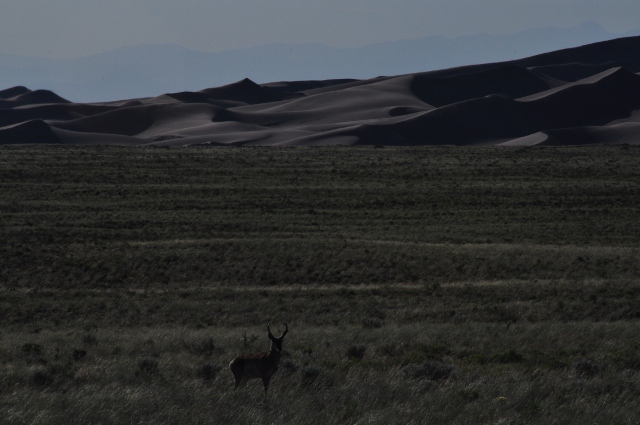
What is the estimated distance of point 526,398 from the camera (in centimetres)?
805

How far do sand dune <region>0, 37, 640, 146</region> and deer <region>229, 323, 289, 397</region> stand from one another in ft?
312

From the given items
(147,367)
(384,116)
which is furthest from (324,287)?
(384,116)

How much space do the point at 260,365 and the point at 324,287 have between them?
15476 millimetres

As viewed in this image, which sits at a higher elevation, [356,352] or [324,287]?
[356,352]

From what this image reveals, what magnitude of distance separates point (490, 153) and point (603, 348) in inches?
2099

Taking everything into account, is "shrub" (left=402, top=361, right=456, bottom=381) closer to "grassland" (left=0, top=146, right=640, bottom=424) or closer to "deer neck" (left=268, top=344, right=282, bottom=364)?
"grassland" (left=0, top=146, right=640, bottom=424)

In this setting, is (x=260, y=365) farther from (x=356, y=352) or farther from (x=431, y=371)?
(x=356, y=352)

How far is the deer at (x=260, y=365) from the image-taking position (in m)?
8.14

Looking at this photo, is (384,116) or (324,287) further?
(384,116)

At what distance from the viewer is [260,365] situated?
8211 mm

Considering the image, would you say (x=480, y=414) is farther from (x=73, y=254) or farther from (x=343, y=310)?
(x=73, y=254)

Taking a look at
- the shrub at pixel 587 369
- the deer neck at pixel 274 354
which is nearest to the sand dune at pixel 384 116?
the shrub at pixel 587 369

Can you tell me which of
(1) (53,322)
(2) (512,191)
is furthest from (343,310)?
(2) (512,191)

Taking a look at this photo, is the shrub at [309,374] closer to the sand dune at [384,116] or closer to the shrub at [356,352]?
the shrub at [356,352]
